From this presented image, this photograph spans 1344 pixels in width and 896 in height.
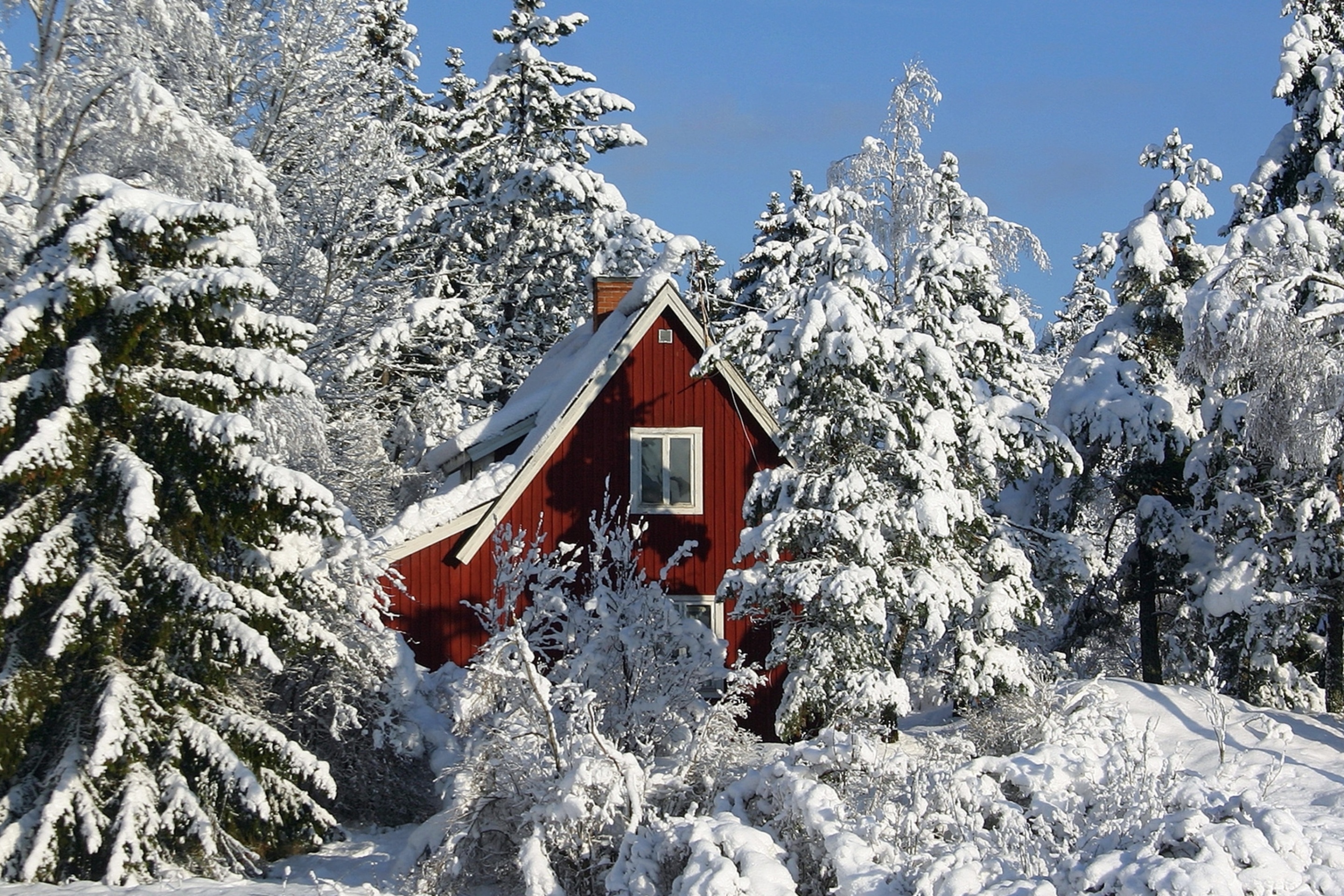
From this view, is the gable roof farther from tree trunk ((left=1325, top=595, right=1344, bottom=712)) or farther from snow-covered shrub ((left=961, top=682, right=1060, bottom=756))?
tree trunk ((left=1325, top=595, right=1344, bottom=712))

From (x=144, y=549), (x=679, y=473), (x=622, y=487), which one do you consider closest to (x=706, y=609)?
(x=679, y=473)

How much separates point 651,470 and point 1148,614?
371 inches

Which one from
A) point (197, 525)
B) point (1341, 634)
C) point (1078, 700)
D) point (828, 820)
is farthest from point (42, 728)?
point (1341, 634)

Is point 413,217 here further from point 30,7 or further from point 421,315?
point 30,7

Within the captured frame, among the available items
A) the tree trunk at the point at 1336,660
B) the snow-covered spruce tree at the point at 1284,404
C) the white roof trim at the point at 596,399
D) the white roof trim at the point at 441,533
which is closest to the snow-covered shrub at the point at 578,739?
the white roof trim at the point at 441,533

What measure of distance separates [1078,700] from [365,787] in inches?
325

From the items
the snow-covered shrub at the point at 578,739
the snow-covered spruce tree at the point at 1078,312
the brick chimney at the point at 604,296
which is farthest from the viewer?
the snow-covered spruce tree at the point at 1078,312

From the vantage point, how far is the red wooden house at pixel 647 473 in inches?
766

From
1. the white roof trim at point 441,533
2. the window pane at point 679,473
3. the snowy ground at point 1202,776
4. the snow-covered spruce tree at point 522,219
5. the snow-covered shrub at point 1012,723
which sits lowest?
the snowy ground at point 1202,776

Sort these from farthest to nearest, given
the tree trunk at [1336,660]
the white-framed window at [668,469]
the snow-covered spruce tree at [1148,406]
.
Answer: the snow-covered spruce tree at [1148,406] → the white-framed window at [668,469] → the tree trunk at [1336,660]

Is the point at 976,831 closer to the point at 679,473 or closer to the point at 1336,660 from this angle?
the point at 679,473

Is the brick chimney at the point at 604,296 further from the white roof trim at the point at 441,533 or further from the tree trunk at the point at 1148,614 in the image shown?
the tree trunk at the point at 1148,614

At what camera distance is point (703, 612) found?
66.2 ft

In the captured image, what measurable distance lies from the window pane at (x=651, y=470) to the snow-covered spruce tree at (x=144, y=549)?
7.92 meters
